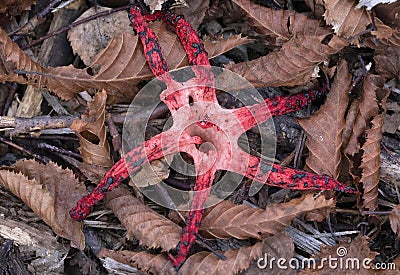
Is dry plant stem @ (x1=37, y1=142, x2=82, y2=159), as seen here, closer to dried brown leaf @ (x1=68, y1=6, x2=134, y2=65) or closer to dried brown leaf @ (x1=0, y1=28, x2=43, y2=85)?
dried brown leaf @ (x1=0, y1=28, x2=43, y2=85)

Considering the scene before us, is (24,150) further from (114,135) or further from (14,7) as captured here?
(14,7)

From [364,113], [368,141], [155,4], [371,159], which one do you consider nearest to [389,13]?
[364,113]

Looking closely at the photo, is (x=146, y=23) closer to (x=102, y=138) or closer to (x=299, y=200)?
(x=102, y=138)

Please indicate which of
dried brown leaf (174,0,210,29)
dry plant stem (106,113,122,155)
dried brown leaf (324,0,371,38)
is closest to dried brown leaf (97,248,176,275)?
dry plant stem (106,113,122,155)

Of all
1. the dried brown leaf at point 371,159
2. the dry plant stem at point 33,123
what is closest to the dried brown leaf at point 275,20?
the dried brown leaf at point 371,159

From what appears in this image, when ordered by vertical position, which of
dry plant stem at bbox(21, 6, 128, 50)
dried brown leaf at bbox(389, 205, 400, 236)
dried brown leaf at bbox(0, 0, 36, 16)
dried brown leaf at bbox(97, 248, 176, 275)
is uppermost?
dried brown leaf at bbox(0, 0, 36, 16)

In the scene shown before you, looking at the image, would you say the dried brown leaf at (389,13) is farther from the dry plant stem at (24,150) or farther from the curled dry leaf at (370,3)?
the dry plant stem at (24,150)

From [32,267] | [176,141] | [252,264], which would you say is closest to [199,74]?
[176,141]
